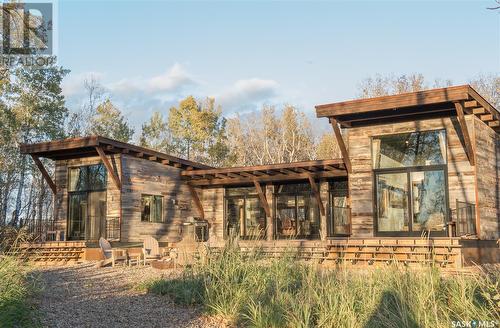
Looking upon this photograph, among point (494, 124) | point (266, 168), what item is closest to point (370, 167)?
point (494, 124)

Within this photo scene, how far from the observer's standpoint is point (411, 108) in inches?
499

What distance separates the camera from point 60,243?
1545cm

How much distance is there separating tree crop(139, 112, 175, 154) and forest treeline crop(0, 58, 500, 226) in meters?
0.07

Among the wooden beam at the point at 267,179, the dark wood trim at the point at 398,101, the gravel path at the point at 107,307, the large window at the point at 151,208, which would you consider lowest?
the gravel path at the point at 107,307

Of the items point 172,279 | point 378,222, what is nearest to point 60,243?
point 172,279

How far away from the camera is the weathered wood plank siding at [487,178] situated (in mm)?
12625

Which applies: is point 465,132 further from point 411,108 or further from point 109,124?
point 109,124

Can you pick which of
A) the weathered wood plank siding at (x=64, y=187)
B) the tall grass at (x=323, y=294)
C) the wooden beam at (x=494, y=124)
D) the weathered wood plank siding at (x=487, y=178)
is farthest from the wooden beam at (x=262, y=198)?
the tall grass at (x=323, y=294)

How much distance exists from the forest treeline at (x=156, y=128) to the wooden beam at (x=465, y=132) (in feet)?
60.7

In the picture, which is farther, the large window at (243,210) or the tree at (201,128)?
the tree at (201,128)

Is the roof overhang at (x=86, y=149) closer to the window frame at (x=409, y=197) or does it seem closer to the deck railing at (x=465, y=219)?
the window frame at (x=409, y=197)

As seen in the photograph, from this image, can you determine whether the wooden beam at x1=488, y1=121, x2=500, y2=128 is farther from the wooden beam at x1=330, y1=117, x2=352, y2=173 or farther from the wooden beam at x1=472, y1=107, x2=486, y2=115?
the wooden beam at x1=330, y1=117, x2=352, y2=173

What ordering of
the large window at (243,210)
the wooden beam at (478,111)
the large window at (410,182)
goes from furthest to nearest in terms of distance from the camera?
the large window at (243,210)
the large window at (410,182)
the wooden beam at (478,111)

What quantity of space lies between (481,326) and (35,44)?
23.6m
